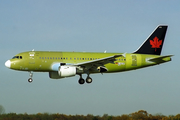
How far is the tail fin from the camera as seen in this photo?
56.6m

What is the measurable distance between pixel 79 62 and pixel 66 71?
10.8ft

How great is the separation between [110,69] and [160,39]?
414 inches

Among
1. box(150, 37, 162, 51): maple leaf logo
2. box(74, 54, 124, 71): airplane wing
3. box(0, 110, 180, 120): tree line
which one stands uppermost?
box(150, 37, 162, 51): maple leaf logo

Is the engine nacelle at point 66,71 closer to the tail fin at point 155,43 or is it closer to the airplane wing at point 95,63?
the airplane wing at point 95,63

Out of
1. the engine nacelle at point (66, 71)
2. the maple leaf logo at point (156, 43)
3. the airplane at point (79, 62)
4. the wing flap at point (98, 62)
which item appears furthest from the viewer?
the maple leaf logo at point (156, 43)

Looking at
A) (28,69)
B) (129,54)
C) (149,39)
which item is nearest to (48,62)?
(28,69)

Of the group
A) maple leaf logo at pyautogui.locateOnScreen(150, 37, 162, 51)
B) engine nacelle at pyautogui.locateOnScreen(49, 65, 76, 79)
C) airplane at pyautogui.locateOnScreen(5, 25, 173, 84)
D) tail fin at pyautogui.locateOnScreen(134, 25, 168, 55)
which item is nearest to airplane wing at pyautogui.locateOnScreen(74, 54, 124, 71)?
airplane at pyautogui.locateOnScreen(5, 25, 173, 84)

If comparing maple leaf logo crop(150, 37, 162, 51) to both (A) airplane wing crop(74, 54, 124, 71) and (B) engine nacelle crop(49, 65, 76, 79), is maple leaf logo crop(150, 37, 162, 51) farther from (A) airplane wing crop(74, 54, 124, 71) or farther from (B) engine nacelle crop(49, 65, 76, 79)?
(B) engine nacelle crop(49, 65, 76, 79)

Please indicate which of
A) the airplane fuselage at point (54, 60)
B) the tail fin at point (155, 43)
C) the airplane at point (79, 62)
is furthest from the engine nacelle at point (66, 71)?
the tail fin at point (155, 43)

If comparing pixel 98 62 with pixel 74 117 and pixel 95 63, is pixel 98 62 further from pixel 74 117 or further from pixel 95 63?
pixel 74 117

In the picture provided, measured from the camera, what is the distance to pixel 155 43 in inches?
2263

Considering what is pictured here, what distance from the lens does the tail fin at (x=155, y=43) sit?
5656 centimetres

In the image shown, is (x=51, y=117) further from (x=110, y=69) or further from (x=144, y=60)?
(x=144, y=60)

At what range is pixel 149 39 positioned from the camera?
190 ft
